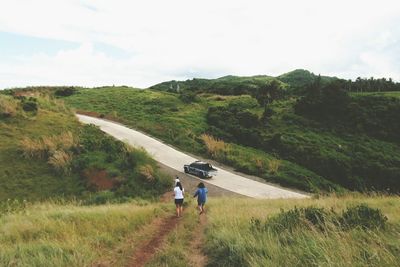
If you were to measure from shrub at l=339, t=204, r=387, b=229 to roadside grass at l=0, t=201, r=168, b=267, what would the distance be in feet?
16.5

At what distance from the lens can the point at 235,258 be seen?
22.3 feet

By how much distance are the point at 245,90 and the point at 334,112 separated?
29.3 m

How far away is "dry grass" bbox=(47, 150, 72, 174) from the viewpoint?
87.7 ft

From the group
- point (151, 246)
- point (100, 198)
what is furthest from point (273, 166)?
point (151, 246)

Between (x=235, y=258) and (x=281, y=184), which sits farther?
(x=281, y=184)

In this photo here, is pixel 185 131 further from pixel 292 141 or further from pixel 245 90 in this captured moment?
pixel 245 90

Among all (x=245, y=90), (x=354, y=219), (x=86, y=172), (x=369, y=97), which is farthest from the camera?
(x=245, y=90)

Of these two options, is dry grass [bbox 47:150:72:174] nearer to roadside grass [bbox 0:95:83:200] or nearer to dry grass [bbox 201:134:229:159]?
roadside grass [bbox 0:95:83:200]

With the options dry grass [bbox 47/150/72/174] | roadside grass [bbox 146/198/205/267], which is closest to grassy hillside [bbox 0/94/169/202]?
dry grass [bbox 47/150/72/174]

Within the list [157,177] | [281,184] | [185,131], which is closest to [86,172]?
[157,177]

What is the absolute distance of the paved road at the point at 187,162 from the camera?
27.8 m

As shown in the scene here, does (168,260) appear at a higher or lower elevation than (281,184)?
higher

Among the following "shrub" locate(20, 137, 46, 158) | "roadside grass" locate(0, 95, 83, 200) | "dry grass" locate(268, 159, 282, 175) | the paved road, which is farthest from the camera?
"dry grass" locate(268, 159, 282, 175)

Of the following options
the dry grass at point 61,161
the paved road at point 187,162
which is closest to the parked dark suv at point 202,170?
the paved road at point 187,162
